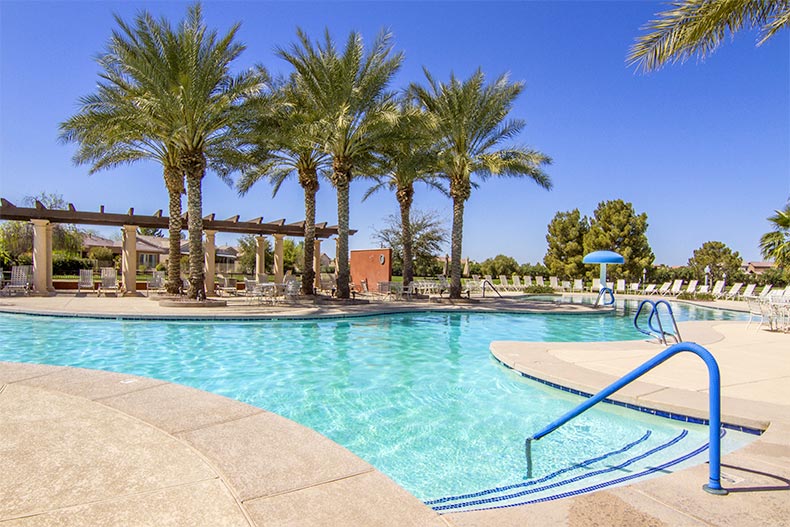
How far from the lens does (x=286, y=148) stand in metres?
19.1

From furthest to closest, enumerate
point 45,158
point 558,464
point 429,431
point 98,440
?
point 45,158 → point 429,431 → point 558,464 → point 98,440

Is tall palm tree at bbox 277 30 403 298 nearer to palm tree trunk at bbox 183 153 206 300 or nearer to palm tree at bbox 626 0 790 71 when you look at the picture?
palm tree trunk at bbox 183 153 206 300

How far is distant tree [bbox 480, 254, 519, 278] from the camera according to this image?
49.1 meters

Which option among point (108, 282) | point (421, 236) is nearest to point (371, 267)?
point (108, 282)

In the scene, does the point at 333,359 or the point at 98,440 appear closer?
the point at 98,440

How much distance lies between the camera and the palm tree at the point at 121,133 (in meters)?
16.0

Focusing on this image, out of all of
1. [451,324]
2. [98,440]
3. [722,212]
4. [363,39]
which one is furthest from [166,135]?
[722,212]

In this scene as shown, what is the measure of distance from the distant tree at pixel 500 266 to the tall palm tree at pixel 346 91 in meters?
32.3

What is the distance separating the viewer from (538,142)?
68.3ft

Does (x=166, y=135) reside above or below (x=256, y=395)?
above

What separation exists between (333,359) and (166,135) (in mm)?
12786

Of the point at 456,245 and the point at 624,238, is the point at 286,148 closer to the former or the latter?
the point at 456,245

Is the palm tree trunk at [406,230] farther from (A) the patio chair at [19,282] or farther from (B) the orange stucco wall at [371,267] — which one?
(A) the patio chair at [19,282]

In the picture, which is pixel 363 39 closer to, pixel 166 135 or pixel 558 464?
pixel 166 135
